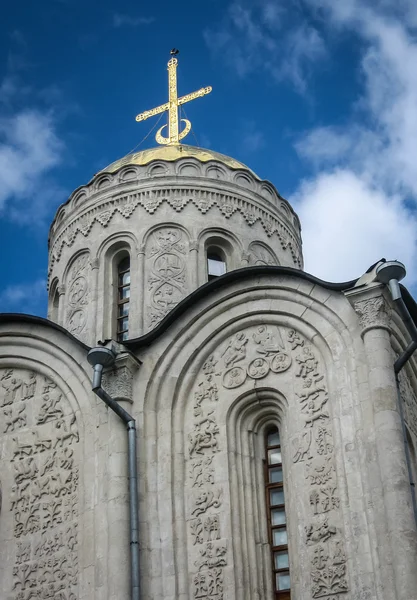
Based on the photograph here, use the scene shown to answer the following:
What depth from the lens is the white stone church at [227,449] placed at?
11500 mm

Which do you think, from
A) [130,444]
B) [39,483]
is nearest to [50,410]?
[39,483]

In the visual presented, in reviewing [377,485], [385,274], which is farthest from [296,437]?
[385,274]

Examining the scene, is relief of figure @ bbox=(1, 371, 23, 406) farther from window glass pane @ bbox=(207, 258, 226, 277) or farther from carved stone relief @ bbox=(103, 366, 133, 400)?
window glass pane @ bbox=(207, 258, 226, 277)

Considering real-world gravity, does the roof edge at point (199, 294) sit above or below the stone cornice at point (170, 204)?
below

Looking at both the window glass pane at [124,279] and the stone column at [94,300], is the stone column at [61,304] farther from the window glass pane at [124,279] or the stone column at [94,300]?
the window glass pane at [124,279]

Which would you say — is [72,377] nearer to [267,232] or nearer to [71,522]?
[71,522]

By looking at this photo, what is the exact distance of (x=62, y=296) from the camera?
17547 millimetres

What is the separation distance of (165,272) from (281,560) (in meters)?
6.06

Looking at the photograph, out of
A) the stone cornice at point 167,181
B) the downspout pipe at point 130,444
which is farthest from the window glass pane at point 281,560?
the stone cornice at point 167,181

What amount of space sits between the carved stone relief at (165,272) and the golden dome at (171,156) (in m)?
1.71

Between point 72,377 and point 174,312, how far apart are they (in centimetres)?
184

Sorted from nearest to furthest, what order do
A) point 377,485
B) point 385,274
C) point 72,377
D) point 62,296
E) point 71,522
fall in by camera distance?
point 377,485 < point 385,274 < point 71,522 < point 72,377 < point 62,296

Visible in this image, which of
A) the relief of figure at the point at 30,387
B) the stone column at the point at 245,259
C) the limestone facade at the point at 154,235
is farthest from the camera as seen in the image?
the stone column at the point at 245,259

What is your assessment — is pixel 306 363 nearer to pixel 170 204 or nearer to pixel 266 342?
pixel 266 342
